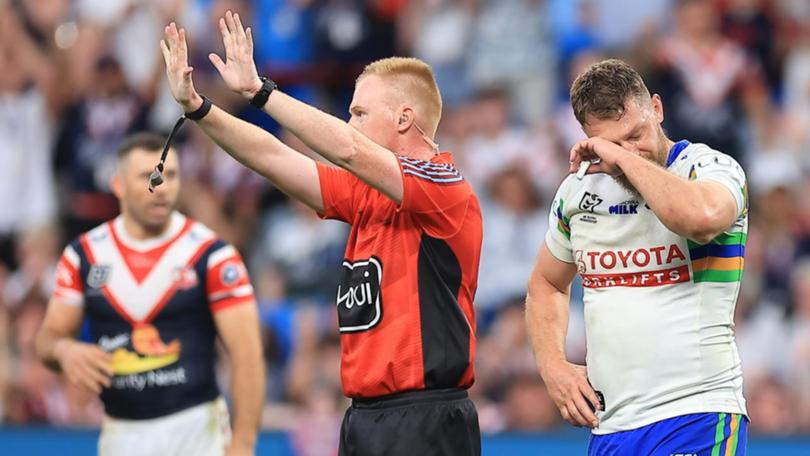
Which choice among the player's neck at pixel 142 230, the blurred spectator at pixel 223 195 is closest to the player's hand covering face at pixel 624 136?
the player's neck at pixel 142 230

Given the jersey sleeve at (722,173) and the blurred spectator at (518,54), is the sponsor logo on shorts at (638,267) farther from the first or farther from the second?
the blurred spectator at (518,54)

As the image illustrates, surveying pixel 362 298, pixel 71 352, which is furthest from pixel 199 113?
pixel 71 352

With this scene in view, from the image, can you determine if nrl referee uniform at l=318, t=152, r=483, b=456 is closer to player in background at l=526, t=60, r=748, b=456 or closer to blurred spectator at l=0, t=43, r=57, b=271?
player in background at l=526, t=60, r=748, b=456

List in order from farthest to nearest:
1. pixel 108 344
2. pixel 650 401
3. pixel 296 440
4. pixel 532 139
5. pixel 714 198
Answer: pixel 532 139
pixel 296 440
pixel 108 344
pixel 650 401
pixel 714 198

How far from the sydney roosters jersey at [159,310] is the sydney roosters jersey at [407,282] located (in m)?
1.71

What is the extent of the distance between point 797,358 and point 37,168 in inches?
277

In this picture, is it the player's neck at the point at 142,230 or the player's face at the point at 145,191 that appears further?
the player's neck at the point at 142,230

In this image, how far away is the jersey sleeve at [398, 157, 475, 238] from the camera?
16.4 feet

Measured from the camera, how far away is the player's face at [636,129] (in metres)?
4.77

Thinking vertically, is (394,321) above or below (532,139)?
below

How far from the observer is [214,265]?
6.84 meters

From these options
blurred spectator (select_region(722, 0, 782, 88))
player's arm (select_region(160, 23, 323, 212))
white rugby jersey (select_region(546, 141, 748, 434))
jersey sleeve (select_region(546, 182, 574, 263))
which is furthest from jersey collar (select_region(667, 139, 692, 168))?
blurred spectator (select_region(722, 0, 782, 88))

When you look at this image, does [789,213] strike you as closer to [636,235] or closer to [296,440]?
[296,440]

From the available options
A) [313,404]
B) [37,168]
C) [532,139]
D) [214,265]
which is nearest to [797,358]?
[532,139]
